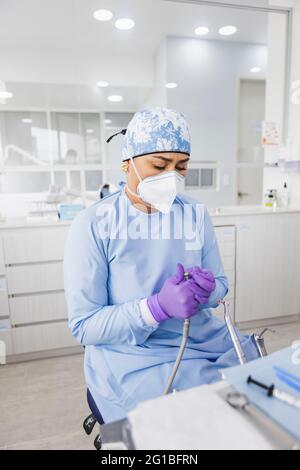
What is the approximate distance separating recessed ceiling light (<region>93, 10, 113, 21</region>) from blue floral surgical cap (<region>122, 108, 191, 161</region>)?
8.26ft

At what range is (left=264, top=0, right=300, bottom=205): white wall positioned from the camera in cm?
226

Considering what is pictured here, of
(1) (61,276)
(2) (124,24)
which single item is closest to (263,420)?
(1) (61,276)

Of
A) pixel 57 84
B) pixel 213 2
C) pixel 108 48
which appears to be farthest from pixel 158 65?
pixel 213 2

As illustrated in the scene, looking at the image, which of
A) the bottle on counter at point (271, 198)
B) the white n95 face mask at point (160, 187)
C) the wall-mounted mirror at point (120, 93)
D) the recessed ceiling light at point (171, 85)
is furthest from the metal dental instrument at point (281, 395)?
the recessed ceiling light at point (171, 85)

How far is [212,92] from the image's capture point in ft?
11.5

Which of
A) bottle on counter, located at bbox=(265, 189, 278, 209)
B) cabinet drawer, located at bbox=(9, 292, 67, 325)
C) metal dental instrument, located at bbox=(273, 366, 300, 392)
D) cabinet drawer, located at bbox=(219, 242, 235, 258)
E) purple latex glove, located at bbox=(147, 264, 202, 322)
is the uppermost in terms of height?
bottle on counter, located at bbox=(265, 189, 278, 209)

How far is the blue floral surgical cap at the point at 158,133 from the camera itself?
2.71ft

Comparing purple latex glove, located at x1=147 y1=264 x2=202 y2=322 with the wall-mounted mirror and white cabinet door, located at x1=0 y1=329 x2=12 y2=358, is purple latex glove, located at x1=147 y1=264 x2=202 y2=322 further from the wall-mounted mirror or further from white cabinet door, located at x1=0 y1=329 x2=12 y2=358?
the wall-mounted mirror

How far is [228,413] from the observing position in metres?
0.44

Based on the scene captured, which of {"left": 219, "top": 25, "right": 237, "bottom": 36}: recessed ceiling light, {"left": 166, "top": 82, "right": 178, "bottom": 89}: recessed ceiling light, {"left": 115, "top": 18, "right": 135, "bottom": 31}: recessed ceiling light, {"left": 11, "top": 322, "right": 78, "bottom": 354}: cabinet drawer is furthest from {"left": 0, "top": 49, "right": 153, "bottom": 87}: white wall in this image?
{"left": 11, "top": 322, "right": 78, "bottom": 354}: cabinet drawer

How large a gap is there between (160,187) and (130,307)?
0.34 metres

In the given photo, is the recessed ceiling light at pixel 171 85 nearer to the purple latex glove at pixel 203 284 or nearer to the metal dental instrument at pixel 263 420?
the purple latex glove at pixel 203 284

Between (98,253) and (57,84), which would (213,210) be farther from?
(57,84)

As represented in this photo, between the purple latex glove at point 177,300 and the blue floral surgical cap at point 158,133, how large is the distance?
34 cm
